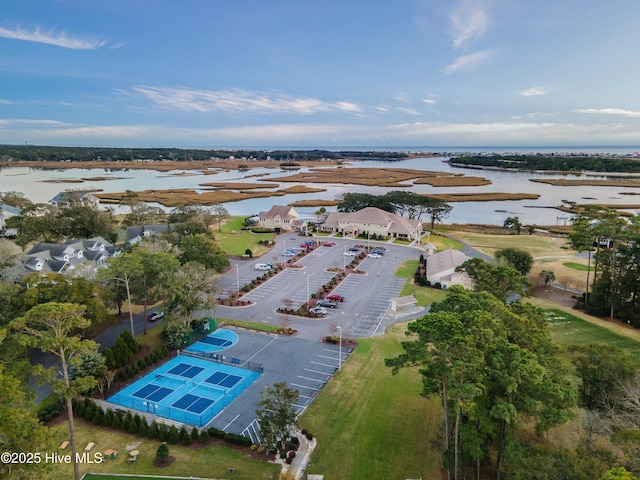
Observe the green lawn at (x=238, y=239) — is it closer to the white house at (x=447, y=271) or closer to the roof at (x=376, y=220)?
the roof at (x=376, y=220)

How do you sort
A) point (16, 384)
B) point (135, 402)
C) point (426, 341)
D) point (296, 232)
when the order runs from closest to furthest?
point (16, 384) → point (426, 341) → point (135, 402) → point (296, 232)

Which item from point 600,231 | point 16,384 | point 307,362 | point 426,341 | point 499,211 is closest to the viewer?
point 16,384

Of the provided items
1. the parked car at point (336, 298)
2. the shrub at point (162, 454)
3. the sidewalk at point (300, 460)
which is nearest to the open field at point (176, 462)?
the shrub at point (162, 454)

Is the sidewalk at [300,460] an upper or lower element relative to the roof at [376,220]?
lower

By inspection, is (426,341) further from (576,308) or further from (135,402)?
(576,308)

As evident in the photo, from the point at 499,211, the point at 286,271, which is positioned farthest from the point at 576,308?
the point at 499,211

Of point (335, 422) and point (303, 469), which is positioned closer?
point (303, 469)
